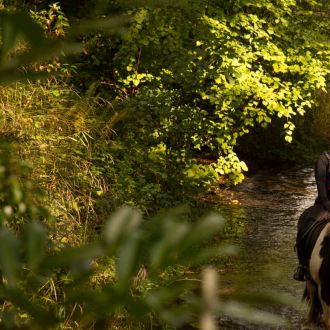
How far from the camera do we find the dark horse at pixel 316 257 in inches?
255

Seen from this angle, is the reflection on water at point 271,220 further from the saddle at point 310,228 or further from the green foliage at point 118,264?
the green foliage at point 118,264

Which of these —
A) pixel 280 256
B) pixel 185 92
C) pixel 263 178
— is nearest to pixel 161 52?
pixel 185 92

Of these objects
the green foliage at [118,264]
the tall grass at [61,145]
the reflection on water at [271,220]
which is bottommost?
the reflection on water at [271,220]

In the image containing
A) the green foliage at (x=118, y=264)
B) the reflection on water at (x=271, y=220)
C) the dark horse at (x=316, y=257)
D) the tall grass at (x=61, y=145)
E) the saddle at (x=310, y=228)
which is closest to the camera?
the green foliage at (x=118, y=264)

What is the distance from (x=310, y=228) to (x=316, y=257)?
38 cm

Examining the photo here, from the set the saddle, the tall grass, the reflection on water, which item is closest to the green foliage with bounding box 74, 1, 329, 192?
the reflection on water

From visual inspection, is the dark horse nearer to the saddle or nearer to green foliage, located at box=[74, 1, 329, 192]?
the saddle

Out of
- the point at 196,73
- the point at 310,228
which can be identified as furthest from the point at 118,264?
the point at 196,73

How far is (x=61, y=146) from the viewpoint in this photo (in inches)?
228

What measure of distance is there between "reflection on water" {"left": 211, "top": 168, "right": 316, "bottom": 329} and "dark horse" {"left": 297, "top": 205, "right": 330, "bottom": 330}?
0.25m

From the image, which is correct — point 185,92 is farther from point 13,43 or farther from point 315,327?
point 13,43

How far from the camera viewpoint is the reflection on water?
28.7 ft

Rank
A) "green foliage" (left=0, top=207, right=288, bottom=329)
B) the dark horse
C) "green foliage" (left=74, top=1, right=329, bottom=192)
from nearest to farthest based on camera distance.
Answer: "green foliage" (left=0, top=207, right=288, bottom=329) < the dark horse < "green foliage" (left=74, top=1, right=329, bottom=192)

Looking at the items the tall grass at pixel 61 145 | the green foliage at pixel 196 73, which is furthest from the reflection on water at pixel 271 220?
the tall grass at pixel 61 145
